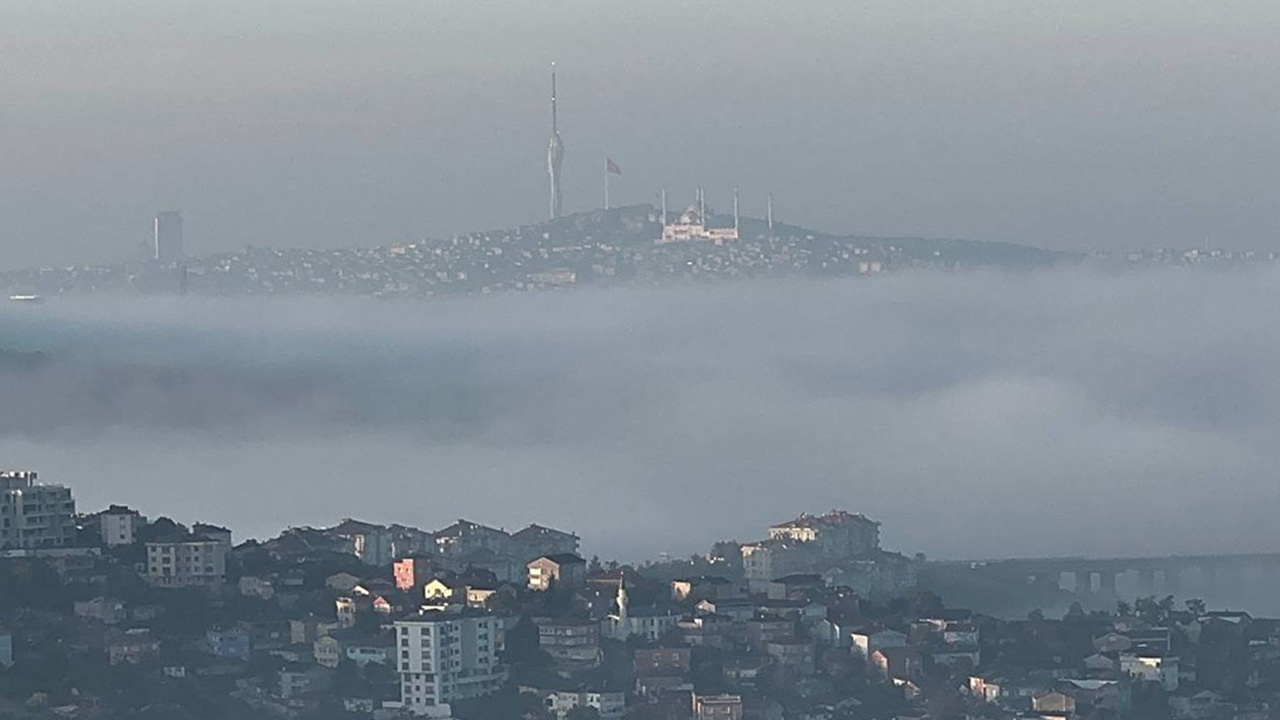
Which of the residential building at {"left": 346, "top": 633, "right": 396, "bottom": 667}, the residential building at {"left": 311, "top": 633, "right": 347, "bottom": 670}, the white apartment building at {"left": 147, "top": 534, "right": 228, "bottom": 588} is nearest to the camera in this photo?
the residential building at {"left": 346, "top": 633, "right": 396, "bottom": 667}

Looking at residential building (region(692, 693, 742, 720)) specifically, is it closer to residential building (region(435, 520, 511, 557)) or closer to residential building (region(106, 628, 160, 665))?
residential building (region(106, 628, 160, 665))

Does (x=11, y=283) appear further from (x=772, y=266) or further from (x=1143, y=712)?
(x=1143, y=712)

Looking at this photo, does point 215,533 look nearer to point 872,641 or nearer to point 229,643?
point 229,643

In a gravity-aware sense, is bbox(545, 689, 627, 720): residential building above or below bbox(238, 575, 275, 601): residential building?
below

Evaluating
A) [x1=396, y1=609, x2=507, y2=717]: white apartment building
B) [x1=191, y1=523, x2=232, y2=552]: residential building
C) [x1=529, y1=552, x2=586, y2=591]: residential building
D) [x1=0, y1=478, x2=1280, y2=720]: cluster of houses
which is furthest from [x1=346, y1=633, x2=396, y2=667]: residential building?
[x1=191, y1=523, x2=232, y2=552]: residential building

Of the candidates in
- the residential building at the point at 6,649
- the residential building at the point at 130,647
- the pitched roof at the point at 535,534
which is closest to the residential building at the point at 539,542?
the pitched roof at the point at 535,534

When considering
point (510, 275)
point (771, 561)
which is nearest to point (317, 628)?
point (771, 561)
